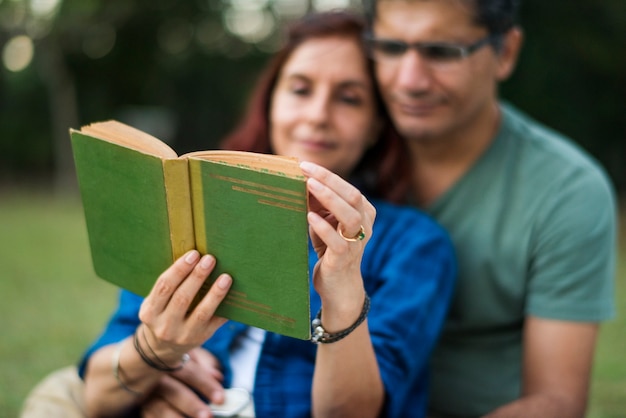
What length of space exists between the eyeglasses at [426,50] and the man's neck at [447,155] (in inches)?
11.1

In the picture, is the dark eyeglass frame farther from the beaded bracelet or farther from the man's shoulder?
the beaded bracelet

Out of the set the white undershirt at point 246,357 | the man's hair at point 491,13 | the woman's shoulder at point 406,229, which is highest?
the man's hair at point 491,13

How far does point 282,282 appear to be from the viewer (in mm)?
1439

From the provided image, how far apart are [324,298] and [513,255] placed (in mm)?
997

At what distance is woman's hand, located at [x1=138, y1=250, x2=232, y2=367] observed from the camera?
4.89 ft

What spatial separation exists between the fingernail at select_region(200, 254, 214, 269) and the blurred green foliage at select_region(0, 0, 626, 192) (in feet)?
28.6

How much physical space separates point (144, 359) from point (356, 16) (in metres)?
1.50

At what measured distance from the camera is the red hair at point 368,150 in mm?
2412

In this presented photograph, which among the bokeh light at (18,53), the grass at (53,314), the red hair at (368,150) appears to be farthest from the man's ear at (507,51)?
the bokeh light at (18,53)

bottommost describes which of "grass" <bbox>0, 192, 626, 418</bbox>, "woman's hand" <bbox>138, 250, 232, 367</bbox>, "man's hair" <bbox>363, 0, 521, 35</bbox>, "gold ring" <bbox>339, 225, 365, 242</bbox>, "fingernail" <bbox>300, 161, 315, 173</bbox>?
"grass" <bbox>0, 192, 626, 418</bbox>

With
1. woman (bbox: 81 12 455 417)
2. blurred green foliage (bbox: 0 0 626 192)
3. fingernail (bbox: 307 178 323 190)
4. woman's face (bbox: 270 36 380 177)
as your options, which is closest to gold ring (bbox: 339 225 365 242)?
woman (bbox: 81 12 455 417)

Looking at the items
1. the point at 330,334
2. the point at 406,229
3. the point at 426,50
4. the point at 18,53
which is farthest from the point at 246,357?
the point at 18,53

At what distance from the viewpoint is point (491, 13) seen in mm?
2359

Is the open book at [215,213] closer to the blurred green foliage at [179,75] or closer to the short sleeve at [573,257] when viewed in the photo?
the short sleeve at [573,257]
